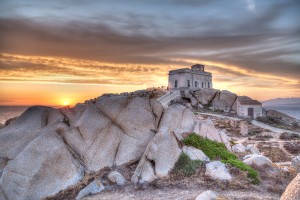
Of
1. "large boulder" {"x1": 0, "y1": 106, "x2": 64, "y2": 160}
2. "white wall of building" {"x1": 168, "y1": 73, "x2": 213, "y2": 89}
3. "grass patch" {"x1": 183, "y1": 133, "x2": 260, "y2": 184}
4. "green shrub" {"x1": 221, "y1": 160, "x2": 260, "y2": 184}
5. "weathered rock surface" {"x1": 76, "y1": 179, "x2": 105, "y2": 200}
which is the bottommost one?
"weathered rock surface" {"x1": 76, "y1": 179, "x2": 105, "y2": 200}

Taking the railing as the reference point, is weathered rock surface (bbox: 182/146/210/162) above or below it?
below

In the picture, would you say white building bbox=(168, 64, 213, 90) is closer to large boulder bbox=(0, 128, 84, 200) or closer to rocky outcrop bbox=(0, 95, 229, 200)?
rocky outcrop bbox=(0, 95, 229, 200)

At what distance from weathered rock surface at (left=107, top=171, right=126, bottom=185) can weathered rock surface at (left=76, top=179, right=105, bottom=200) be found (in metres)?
0.83

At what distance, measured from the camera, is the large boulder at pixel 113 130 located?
65.0ft

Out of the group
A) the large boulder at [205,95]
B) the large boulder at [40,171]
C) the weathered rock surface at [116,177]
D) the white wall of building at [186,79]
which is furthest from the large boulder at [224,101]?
the large boulder at [40,171]

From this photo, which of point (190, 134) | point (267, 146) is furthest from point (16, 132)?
point (267, 146)

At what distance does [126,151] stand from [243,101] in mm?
59760

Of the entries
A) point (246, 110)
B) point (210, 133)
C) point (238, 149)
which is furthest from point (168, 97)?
point (210, 133)

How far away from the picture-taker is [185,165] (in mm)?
18062

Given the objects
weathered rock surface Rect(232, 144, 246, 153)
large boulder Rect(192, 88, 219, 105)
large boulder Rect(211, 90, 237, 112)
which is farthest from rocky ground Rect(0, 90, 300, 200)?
large boulder Rect(192, 88, 219, 105)

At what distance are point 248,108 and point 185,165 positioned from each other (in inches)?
2352

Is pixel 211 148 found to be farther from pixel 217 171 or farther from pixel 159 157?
pixel 159 157

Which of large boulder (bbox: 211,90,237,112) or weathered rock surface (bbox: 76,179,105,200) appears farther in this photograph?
large boulder (bbox: 211,90,237,112)

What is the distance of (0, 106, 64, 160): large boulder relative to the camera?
19844 millimetres
